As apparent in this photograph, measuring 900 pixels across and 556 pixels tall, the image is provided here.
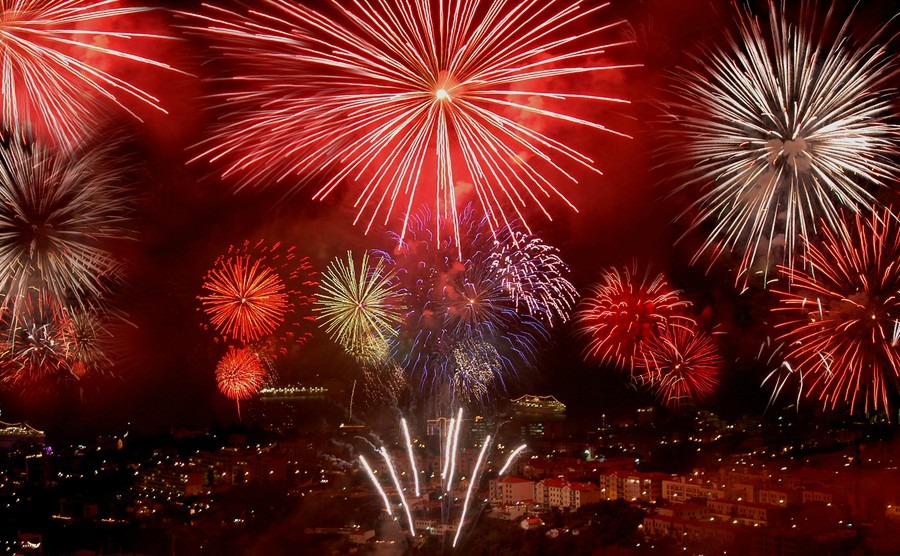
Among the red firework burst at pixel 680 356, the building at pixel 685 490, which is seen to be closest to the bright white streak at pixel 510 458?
the building at pixel 685 490

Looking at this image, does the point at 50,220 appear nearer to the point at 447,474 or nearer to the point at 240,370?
the point at 240,370

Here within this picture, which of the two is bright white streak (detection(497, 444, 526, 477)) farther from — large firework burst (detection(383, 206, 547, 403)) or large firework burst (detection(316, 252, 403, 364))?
large firework burst (detection(316, 252, 403, 364))

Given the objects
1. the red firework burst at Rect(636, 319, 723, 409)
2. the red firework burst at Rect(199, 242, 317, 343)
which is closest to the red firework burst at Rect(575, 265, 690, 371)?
the red firework burst at Rect(636, 319, 723, 409)

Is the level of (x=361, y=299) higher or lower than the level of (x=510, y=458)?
higher

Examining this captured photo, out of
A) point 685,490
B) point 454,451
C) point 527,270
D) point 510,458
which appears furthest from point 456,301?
point 510,458

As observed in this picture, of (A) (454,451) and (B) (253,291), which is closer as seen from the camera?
(B) (253,291)

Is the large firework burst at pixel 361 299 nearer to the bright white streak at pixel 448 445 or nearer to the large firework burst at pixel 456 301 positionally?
the large firework burst at pixel 456 301

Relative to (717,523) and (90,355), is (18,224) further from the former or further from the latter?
(717,523)
